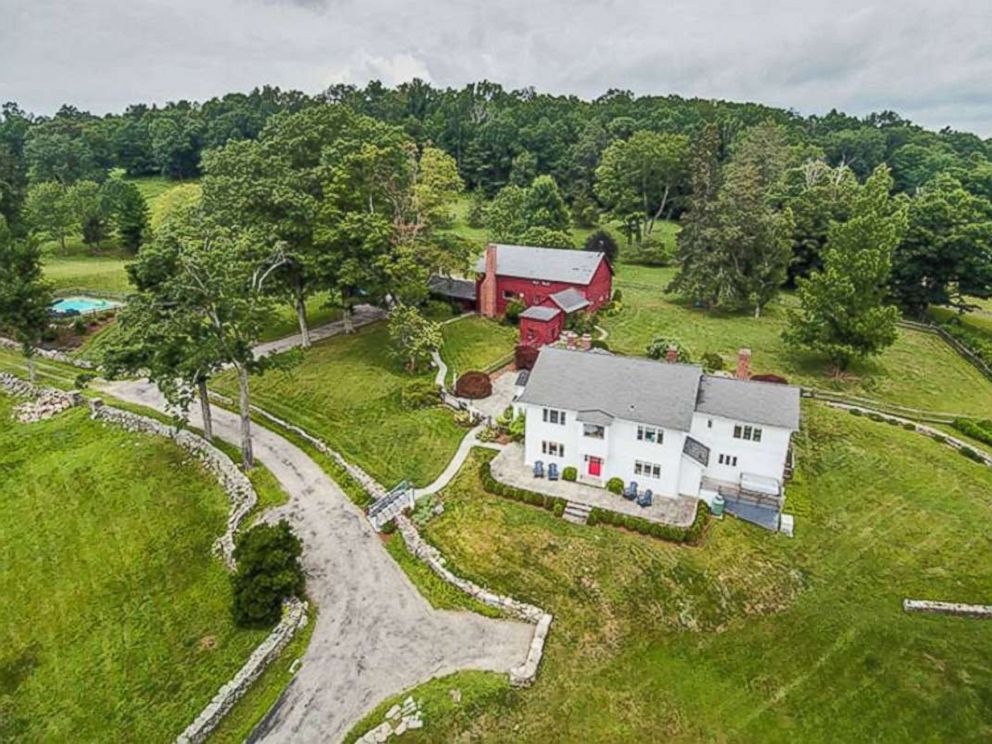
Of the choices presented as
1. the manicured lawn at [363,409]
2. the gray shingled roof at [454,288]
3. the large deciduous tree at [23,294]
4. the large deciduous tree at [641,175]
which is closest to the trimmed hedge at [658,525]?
the manicured lawn at [363,409]

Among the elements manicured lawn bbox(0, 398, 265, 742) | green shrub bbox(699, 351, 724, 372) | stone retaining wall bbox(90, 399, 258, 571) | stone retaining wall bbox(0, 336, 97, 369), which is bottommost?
manicured lawn bbox(0, 398, 265, 742)

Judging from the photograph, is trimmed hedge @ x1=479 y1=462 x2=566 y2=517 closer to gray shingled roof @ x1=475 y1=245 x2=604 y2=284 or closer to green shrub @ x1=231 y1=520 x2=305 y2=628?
green shrub @ x1=231 y1=520 x2=305 y2=628

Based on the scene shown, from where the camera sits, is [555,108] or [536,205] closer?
[536,205]

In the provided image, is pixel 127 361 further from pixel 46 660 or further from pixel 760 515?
pixel 760 515

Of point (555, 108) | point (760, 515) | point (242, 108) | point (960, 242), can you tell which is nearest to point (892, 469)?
point (760, 515)

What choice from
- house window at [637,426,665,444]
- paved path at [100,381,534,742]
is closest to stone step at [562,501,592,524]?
house window at [637,426,665,444]

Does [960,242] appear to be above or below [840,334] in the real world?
above

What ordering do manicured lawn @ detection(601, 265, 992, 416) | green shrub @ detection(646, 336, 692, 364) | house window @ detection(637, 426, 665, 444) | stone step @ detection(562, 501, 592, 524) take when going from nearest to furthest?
stone step @ detection(562, 501, 592, 524) → house window @ detection(637, 426, 665, 444) → manicured lawn @ detection(601, 265, 992, 416) → green shrub @ detection(646, 336, 692, 364)

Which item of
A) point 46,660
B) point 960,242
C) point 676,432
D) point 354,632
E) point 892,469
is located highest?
point 960,242
